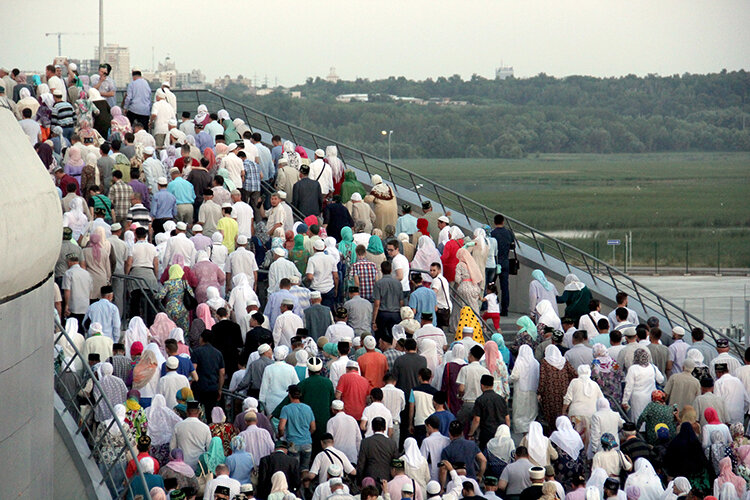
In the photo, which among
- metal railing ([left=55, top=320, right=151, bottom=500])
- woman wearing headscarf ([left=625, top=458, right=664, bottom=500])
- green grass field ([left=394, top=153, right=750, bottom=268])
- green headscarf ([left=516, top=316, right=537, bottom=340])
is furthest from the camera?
green grass field ([left=394, top=153, right=750, bottom=268])

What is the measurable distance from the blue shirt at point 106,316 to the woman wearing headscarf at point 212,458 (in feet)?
9.70

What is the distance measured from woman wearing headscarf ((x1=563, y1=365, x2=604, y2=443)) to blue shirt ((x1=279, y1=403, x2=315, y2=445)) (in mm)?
3356

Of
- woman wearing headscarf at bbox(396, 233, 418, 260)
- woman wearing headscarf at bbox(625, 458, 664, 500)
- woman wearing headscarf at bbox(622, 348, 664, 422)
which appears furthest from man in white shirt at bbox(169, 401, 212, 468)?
woman wearing headscarf at bbox(396, 233, 418, 260)

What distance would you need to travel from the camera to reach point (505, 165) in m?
151

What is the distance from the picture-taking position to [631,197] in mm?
132375

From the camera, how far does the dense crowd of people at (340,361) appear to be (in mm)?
14039

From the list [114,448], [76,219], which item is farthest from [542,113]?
[114,448]

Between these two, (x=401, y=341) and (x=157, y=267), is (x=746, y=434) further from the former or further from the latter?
(x=157, y=267)

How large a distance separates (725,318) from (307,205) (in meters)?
32.3

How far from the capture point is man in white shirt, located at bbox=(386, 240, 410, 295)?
18.4 metres

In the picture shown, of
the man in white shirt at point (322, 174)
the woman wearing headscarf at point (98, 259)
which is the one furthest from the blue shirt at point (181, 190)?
the man in white shirt at point (322, 174)

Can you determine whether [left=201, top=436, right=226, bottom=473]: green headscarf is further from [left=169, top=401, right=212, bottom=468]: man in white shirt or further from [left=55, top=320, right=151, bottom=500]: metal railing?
[left=55, top=320, right=151, bottom=500]: metal railing

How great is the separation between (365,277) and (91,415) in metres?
4.86

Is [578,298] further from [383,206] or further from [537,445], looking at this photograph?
[537,445]
